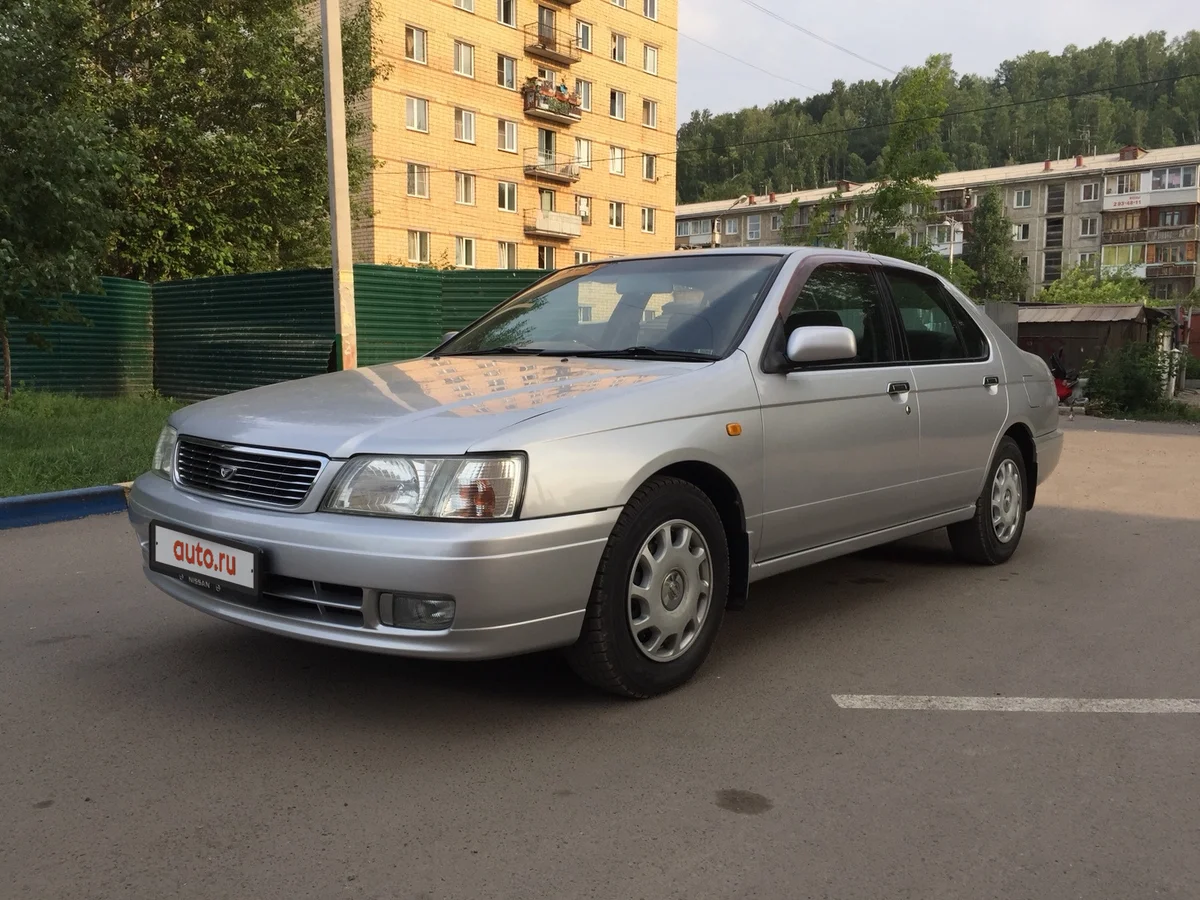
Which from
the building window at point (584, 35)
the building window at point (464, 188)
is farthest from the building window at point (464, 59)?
the building window at point (584, 35)

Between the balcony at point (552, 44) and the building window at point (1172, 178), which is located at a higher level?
the balcony at point (552, 44)

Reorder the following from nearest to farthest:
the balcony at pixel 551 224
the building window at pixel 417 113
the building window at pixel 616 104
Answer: the building window at pixel 417 113 < the balcony at pixel 551 224 < the building window at pixel 616 104

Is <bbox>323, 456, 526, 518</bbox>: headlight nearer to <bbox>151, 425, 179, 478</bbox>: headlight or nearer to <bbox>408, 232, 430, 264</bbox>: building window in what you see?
<bbox>151, 425, 179, 478</bbox>: headlight

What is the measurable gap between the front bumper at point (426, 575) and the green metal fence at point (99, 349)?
12484mm

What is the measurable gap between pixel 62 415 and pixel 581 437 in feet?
35.3

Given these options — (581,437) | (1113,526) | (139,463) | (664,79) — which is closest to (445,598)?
(581,437)

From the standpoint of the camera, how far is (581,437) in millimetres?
3236

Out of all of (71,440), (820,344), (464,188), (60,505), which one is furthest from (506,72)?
(820,344)

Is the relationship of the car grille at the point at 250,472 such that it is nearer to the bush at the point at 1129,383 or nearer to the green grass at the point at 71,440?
the green grass at the point at 71,440

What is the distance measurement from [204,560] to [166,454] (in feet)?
2.05

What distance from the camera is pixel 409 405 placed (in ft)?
11.3

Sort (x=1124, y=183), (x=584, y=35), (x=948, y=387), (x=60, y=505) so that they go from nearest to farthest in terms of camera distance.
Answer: (x=948, y=387), (x=60, y=505), (x=584, y=35), (x=1124, y=183)

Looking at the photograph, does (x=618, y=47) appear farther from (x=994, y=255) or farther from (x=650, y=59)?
(x=994, y=255)

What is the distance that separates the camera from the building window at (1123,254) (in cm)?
7769
